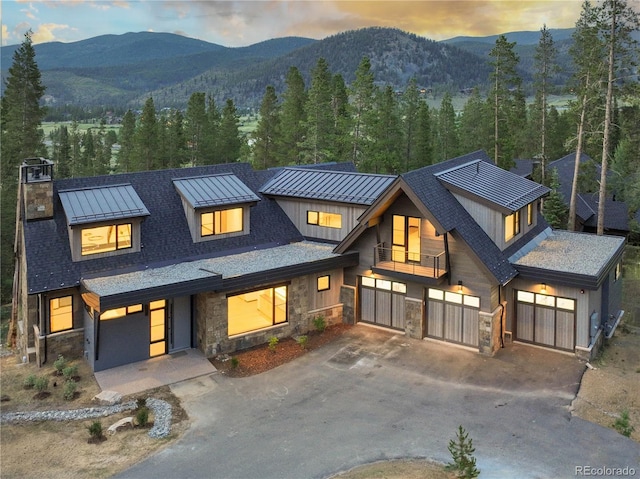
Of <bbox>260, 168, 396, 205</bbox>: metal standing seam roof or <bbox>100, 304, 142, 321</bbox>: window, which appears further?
<bbox>260, 168, 396, 205</bbox>: metal standing seam roof


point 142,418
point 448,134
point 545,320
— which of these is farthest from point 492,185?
point 448,134

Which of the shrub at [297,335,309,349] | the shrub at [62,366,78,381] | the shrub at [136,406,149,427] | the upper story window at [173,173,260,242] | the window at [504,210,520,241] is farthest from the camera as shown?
the upper story window at [173,173,260,242]

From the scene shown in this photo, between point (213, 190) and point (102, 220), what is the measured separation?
17.5 ft

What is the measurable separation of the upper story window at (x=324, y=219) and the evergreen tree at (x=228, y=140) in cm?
3637

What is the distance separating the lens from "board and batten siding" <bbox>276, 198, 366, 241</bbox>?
2470 centimetres

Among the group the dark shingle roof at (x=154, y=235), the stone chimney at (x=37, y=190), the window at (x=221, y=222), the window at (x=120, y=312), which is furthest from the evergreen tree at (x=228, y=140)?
the window at (x=120, y=312)

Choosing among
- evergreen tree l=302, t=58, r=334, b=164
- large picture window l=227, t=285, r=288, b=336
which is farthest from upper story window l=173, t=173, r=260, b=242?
evergreen tree l=302, t=58, r=334, b=164

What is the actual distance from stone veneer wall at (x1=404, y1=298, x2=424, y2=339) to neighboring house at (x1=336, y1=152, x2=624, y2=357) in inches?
1.6

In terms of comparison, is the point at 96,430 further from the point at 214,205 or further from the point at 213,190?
the point at 213,190

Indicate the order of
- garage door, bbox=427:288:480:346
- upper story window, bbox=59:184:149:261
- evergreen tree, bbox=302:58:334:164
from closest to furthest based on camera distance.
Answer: upper story window, bbox=59:184:149:261
garage door, bbox=427:288:480:346
evergreen tree, bbox=302:58:334:164

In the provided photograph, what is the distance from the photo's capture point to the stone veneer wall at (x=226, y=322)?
66.0 feet

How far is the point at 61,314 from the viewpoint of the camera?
64.0ft

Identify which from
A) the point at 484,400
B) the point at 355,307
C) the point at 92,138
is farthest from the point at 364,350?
the point at 92,138

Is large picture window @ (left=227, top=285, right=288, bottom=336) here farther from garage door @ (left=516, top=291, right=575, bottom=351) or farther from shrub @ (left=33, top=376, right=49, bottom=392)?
garage door @ (left=516, top=291, right=575, bottom=351)
